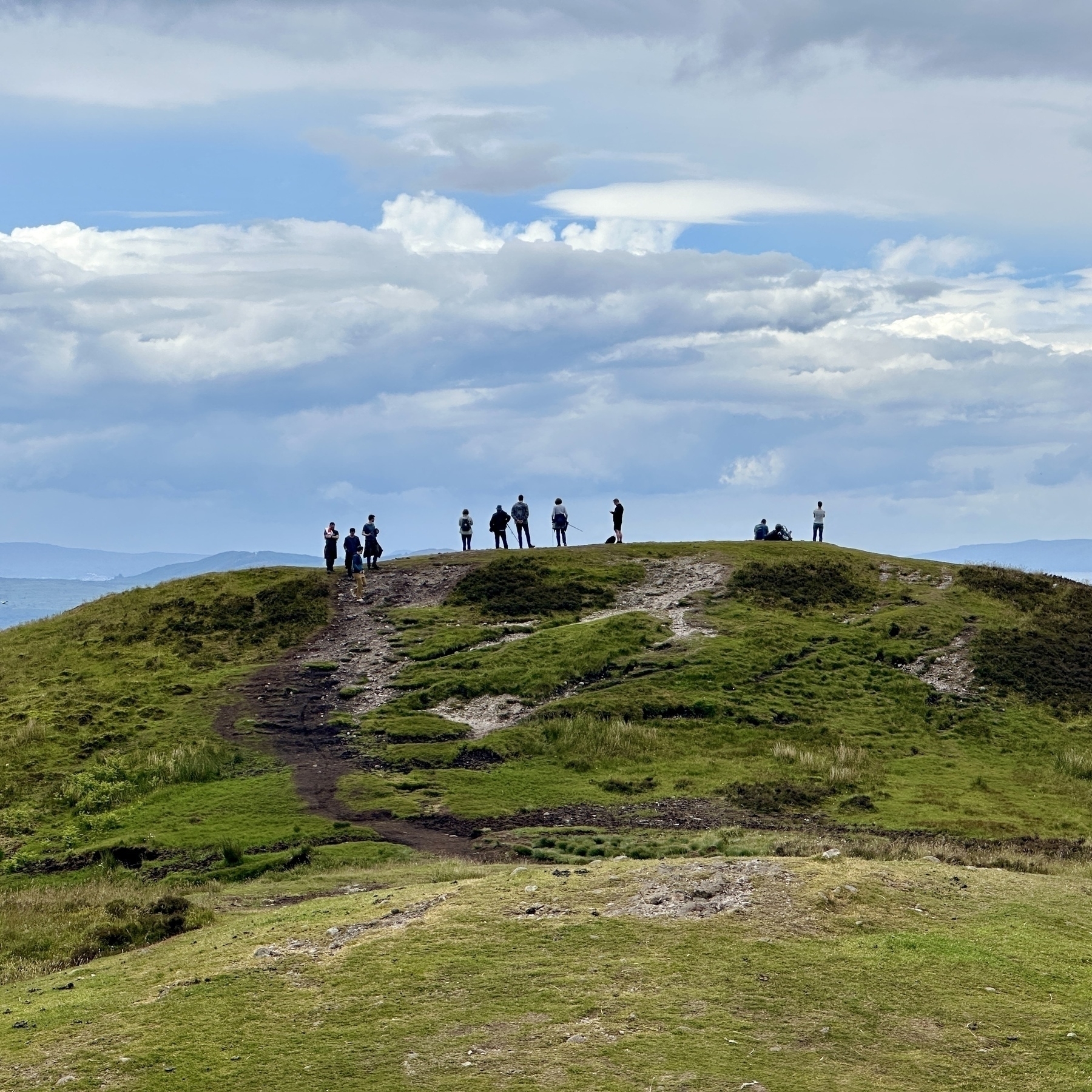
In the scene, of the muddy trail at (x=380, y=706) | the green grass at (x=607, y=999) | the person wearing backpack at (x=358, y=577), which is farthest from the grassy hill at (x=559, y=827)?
the person wearing backpack at (x=358, y=577)

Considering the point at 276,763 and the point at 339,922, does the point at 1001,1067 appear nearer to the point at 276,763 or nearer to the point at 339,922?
the point at 339,922

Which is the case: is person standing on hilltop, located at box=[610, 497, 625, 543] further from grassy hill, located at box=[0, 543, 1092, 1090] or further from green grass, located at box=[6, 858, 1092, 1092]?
green grass, located at box=[6, 858, 1092, 1092]

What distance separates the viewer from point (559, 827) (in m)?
39.9

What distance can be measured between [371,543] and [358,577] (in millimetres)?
2791

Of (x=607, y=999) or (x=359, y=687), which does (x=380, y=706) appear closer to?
(x=359, y=687)

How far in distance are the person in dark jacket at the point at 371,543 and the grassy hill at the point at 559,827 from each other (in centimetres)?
225

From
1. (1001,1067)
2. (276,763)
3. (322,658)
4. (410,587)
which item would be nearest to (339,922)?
(1001,1067)

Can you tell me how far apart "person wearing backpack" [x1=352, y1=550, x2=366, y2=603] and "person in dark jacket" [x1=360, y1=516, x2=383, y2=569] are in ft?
1.98

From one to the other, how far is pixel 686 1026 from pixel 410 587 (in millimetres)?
52021

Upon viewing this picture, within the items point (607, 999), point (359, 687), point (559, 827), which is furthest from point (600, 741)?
point (607, 999)

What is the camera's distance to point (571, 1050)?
17.4 metres

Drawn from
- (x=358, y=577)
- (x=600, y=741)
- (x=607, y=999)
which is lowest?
(x=607, y=999)

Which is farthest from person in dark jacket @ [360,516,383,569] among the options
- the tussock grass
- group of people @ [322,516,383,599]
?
the tussock grass

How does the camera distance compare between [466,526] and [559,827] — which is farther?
[466,526]
